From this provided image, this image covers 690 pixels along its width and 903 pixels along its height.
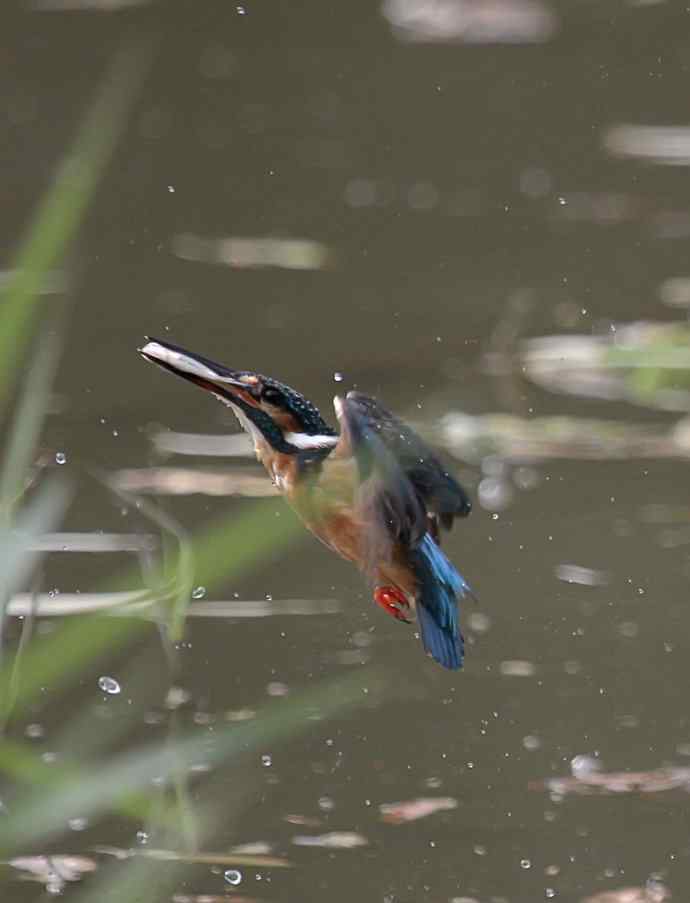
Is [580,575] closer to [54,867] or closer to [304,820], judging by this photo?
[304,820]

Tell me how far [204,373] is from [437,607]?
37 centimetres

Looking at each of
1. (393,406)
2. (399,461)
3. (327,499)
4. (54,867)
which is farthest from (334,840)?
(393,406)

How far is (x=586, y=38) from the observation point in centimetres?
706

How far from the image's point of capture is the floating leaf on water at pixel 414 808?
2900 mm

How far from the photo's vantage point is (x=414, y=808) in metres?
2.93

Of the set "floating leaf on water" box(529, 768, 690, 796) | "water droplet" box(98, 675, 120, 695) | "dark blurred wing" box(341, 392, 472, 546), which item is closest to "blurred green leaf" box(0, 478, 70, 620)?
"dark blurred wing" box(341, 392, 472, 546)

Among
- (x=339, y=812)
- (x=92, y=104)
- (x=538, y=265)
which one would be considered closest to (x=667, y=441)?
(x=538, y=265)

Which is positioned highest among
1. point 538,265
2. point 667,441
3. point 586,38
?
point 667,441

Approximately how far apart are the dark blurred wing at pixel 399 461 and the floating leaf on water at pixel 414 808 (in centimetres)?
57

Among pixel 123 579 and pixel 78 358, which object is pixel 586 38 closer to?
pixel 78 358

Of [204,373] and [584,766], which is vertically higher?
[204,373]

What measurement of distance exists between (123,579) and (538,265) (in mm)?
2077

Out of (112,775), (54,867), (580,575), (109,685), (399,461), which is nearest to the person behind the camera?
(112,775)

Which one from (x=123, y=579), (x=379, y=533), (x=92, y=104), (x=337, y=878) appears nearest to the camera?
(x=379, y=533)
